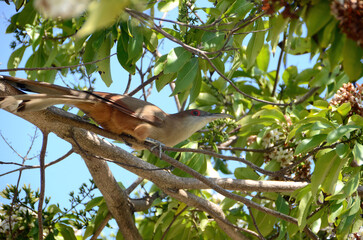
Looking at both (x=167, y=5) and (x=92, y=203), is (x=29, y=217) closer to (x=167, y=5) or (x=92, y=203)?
(x=92, y=203)

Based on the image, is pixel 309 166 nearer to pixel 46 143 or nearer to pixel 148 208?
pixel 148 208

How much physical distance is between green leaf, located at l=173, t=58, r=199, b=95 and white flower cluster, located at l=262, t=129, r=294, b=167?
1.13m

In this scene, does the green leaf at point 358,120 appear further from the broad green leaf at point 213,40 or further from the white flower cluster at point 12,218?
the white flower cluster at point 12,218

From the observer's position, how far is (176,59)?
8.76 feet

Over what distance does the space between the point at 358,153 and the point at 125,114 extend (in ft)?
4.89

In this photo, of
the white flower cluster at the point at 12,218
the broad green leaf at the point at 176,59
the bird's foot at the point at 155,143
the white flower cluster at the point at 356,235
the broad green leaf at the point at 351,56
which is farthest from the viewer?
the white flower cluster at the point at 12,218

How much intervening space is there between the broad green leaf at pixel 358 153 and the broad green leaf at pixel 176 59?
1.13m

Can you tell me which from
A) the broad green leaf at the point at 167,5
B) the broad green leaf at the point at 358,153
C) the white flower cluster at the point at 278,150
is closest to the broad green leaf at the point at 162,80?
the broad green leaf at the point at 167,5

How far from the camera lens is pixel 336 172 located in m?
2.48

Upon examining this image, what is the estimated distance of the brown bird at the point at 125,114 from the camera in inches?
98.3

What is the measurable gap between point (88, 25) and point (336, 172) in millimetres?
2067

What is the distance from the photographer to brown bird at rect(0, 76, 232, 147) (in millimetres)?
2498

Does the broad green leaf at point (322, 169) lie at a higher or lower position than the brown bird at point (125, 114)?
lower

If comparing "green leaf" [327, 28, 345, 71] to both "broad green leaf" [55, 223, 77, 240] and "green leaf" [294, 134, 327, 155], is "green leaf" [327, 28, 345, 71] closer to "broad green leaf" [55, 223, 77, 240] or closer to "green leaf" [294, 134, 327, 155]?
"green leaf" [294, 134, 327, 155]
